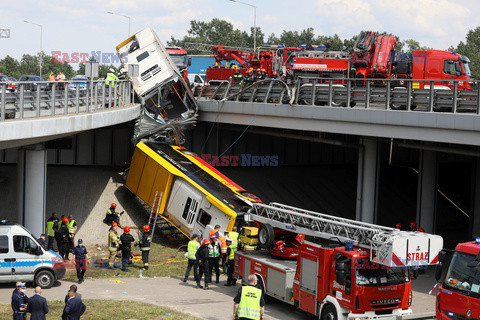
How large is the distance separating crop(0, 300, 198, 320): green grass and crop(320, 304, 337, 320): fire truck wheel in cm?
319

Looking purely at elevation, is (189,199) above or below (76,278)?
above

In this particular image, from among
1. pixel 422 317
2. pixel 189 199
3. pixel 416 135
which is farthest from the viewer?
pixel 189 199

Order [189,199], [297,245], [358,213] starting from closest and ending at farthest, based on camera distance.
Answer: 1. [297,245]
2. [189,199]
3. [358,213]

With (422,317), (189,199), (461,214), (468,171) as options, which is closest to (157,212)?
(189,199)

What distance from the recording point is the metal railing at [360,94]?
2189 centimetres

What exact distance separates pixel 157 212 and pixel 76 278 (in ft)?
20.6

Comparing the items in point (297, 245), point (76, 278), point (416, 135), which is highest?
point (416, 135)

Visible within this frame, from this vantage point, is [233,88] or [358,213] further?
[233,88]

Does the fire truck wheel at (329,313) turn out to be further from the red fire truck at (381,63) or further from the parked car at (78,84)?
the red fire truck at (381,63)

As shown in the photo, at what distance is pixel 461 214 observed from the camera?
35781 millimetres

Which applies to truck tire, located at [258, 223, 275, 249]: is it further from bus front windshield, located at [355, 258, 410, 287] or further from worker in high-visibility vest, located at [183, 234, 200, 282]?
bus front windshield, located at [355, 258, 410, 287]

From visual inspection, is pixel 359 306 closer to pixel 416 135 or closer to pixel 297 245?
pixel 297 245

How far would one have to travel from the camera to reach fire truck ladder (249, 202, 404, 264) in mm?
14586

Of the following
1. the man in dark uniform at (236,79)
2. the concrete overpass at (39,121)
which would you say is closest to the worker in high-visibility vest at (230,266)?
the concrete overpass at (39,121)
